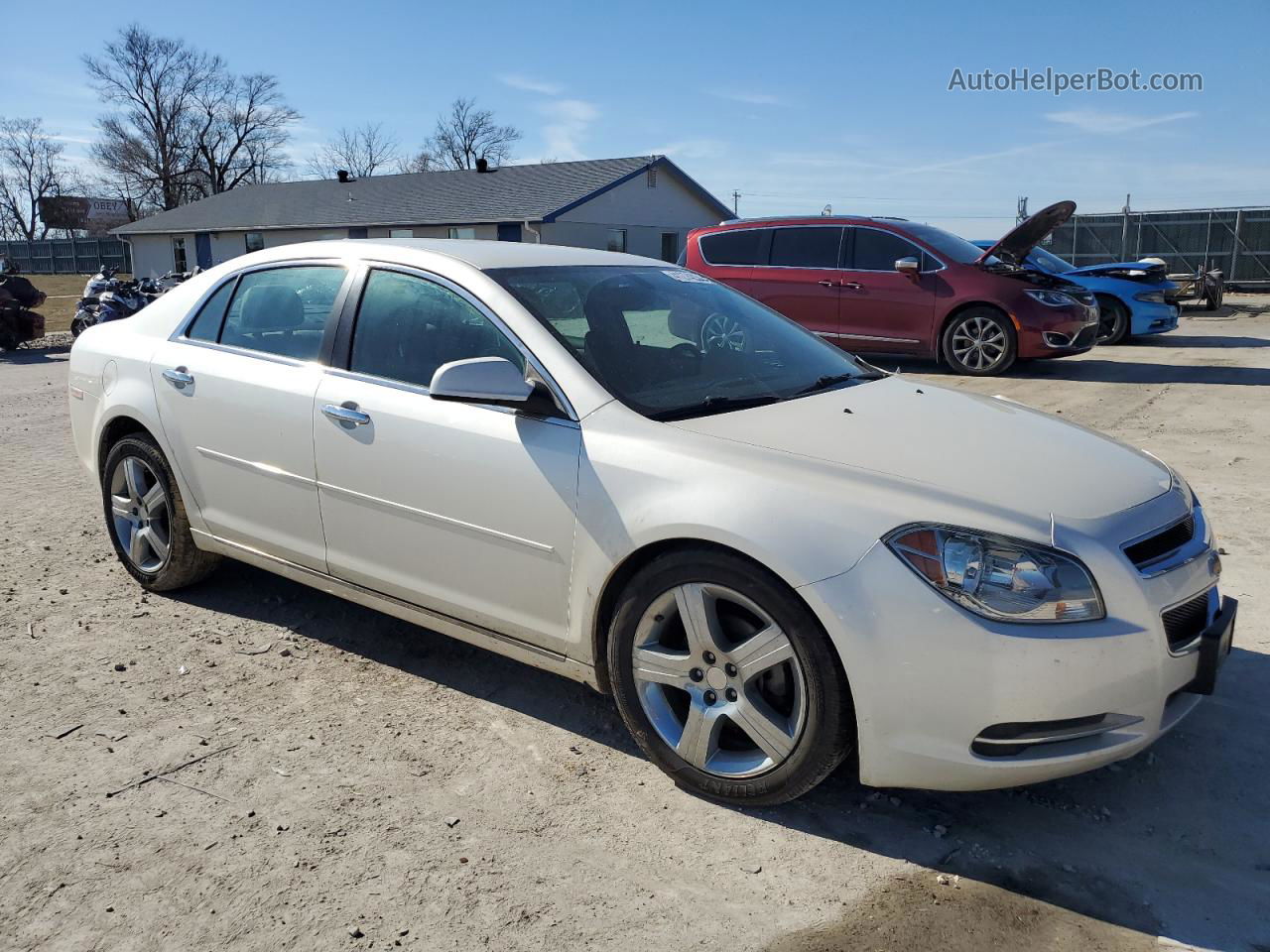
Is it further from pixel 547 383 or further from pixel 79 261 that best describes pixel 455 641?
pixel 79 261

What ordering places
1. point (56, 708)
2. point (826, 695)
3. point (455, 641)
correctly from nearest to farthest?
point (826, 695)
point (56, 708)
point (455, 641)

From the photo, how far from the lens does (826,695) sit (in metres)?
2.64

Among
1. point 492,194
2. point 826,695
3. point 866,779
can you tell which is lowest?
point 866,779

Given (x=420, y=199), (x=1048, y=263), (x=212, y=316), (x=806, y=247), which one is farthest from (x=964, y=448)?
(x=420, y=199)

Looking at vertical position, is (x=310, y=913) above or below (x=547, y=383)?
below

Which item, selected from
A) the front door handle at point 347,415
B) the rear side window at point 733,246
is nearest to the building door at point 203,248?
the rear side window at point 733,246

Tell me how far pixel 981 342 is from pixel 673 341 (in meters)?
8.53

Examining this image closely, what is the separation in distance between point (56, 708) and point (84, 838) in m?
0.97

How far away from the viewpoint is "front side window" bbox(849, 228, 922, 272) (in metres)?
11.5

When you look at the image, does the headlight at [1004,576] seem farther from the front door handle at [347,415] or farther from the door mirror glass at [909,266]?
the door mirror glass at [909,266]

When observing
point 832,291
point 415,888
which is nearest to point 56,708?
point 415,888

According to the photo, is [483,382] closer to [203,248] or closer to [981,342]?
[981,342]

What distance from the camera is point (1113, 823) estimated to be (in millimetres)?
2842

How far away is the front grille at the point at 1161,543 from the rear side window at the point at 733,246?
9.88 meters
